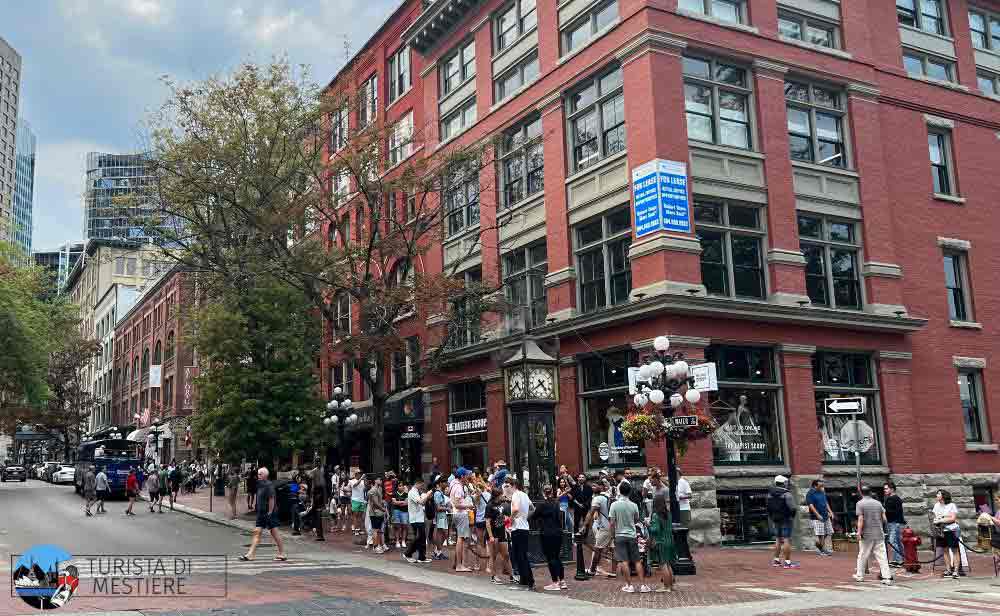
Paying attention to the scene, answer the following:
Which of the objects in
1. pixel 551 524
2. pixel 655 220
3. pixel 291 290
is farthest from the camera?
pixel 291 290

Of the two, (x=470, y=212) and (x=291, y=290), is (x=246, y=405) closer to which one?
(x=291, y=290)

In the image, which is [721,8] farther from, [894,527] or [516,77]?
[894,527]

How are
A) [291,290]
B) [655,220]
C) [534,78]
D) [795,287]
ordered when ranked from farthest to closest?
[291,290] < [534,78] < [795,287] < [655,220]

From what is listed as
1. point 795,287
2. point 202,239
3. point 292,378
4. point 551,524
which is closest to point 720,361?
point 795,287

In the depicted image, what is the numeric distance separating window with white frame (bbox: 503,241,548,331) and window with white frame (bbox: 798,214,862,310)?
26.3 ft

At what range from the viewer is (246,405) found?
27.6 m

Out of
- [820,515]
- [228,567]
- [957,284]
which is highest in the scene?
[957,284]

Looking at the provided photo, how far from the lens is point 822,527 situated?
2125 centimetres

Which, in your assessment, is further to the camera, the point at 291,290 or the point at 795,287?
the point at 291,290

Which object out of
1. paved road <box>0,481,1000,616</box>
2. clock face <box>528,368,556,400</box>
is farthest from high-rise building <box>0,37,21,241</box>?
clock face <box>528,368,556,400</box>

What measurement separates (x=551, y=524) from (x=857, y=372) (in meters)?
14.4

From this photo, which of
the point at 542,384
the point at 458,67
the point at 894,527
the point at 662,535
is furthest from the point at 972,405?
the point at 458,67

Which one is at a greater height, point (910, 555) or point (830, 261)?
point (830, 261)

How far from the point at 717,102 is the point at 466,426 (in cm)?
1360
